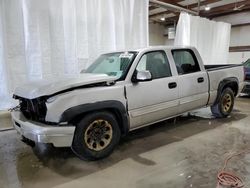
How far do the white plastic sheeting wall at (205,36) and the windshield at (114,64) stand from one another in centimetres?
486

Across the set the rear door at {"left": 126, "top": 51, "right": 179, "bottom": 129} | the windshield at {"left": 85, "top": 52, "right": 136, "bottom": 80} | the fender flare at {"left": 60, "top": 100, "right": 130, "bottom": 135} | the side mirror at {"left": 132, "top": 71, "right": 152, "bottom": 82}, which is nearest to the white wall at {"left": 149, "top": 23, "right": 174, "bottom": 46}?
the windshield at {"left": 85, "top": 52, "right": 136, "bottom": 80}

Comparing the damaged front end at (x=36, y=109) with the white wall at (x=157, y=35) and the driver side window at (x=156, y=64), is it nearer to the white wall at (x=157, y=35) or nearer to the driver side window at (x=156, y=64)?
the driver side window at (x=156, y=64)

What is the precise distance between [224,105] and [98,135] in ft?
10.8

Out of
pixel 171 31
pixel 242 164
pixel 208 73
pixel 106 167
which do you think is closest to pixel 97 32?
pixel 208 73

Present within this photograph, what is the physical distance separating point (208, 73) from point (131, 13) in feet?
9.21

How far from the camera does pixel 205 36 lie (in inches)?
364

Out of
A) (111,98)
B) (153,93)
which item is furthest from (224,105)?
(111,98)

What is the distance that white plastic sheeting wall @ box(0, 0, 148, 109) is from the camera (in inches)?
175

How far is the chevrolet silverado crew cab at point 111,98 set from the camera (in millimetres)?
2764

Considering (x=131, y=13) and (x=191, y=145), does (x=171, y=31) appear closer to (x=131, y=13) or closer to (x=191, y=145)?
(x=131, y=13)

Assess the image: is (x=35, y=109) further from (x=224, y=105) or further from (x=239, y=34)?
(x=239, y=34)

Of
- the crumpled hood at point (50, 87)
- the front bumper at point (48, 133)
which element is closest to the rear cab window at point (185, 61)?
the crumpled hood at point (50, 87)

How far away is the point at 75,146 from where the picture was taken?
289 cm

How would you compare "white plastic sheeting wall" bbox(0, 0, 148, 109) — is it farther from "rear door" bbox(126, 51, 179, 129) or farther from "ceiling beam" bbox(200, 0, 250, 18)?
"ceiling beam" bbox(200, 0, 250, 18)
